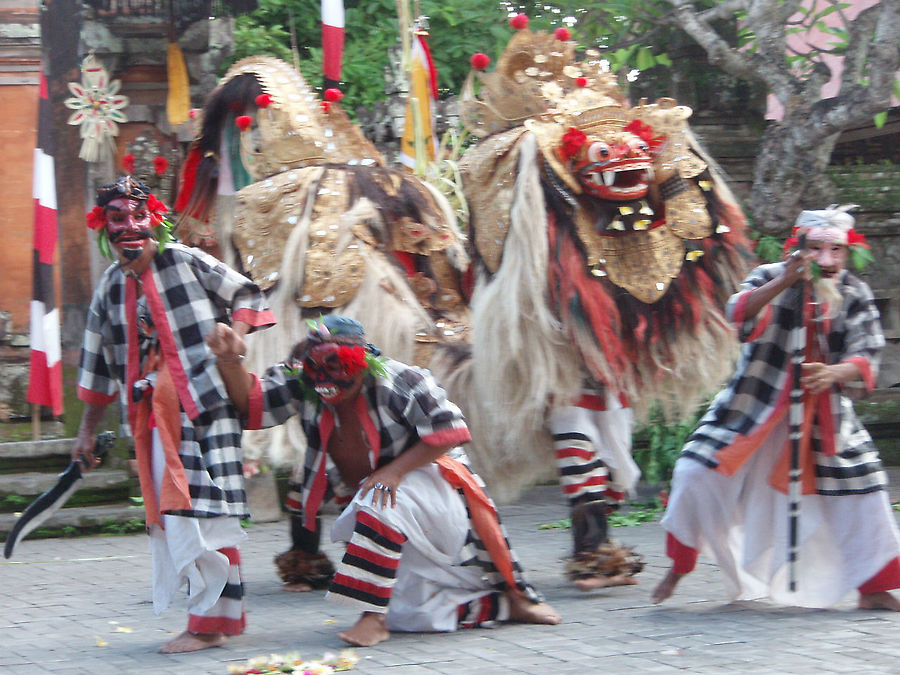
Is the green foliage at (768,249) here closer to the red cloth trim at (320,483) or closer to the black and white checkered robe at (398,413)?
the black and white checkered robe at (398,413)

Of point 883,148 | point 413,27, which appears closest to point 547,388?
point 413,27

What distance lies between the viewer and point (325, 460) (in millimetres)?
4641

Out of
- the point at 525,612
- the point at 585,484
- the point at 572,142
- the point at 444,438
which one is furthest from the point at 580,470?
the point at 572,142

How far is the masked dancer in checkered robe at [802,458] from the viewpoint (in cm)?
452

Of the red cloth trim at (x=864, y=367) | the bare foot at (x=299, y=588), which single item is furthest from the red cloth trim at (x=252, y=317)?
the red cloth trim at (x=864, y=367)

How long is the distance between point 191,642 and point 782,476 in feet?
7.12

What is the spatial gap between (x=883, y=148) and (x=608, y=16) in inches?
130

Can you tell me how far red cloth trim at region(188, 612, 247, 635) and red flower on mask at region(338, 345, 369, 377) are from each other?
95 centimetres

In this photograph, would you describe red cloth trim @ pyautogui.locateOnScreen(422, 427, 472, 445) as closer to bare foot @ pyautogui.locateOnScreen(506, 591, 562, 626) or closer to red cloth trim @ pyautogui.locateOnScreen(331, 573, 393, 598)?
red cloth trim @ pyautogui.locateOnScreen(331, 573, 393, 598)

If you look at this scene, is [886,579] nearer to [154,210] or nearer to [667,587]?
[667,587]

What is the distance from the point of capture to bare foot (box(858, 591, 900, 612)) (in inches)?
180

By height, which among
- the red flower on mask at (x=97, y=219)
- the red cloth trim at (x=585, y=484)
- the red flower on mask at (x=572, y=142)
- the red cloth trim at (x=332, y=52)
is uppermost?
the red cloth trim at (x=332, y=52)

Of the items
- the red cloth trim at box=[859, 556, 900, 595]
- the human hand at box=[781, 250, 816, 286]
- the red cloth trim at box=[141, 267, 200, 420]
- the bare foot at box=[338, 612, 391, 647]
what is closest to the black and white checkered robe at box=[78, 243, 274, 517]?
the red cloth trim at box=[141, 267, 200, 420]

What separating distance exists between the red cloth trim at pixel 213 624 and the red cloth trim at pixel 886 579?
7.25 ft
